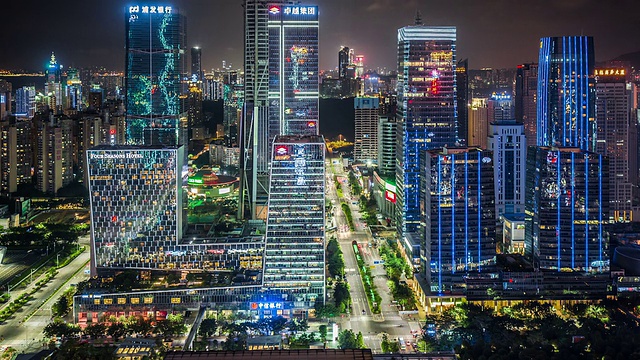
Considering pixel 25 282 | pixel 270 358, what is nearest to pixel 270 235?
pixel 25 282

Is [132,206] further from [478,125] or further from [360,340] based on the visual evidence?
[478,125]

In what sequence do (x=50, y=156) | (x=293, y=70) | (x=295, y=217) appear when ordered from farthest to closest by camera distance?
(x=50, y=156)
(x=293, y=70)
(x=295, y=217)

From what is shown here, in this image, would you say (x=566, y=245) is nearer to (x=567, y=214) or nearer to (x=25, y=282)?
(x=567, y=214)

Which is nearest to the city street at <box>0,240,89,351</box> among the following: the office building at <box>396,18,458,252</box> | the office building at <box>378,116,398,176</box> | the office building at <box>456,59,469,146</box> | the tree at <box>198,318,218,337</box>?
the tree at <box>198,318,218,337</box>

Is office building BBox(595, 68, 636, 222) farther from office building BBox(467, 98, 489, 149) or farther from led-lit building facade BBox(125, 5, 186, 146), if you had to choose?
led-lit building facade BBox(125, 5, 186, 146)

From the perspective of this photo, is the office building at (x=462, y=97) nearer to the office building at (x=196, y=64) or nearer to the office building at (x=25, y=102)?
the office building at (x=196, y=64)

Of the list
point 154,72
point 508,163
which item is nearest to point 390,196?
point 508,163

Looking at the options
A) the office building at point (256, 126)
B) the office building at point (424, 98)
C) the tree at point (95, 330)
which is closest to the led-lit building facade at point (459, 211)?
the office building at point (424, 98)
